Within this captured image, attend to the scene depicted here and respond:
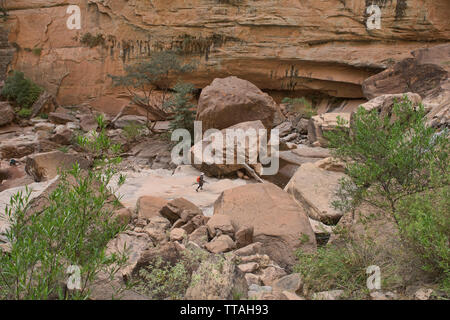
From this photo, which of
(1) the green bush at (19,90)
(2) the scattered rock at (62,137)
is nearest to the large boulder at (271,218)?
(2) the scattered rock at (62,137)

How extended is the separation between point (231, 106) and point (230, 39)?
20.4 ft

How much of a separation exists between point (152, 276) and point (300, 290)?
1159 millimetres

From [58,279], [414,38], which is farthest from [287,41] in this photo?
[58,279]

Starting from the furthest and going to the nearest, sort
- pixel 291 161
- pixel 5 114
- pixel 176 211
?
pixel 5 114 → pixel 291 161 → pixel 176 211

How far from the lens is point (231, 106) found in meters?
8.59

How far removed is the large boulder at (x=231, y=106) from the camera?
8625mm

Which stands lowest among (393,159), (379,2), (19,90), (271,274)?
(19,90)

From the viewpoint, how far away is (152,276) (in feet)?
9.21

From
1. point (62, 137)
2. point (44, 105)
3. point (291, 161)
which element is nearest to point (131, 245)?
point (291, 161)

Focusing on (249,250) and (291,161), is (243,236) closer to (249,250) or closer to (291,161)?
(249,250)

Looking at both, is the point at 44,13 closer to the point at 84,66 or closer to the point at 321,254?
the point at 84,66

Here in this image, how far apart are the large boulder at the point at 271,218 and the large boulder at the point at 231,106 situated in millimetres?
4286

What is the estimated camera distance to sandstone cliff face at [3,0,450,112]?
41.1 ft

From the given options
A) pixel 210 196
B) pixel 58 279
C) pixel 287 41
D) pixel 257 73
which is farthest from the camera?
pixel 257 73
